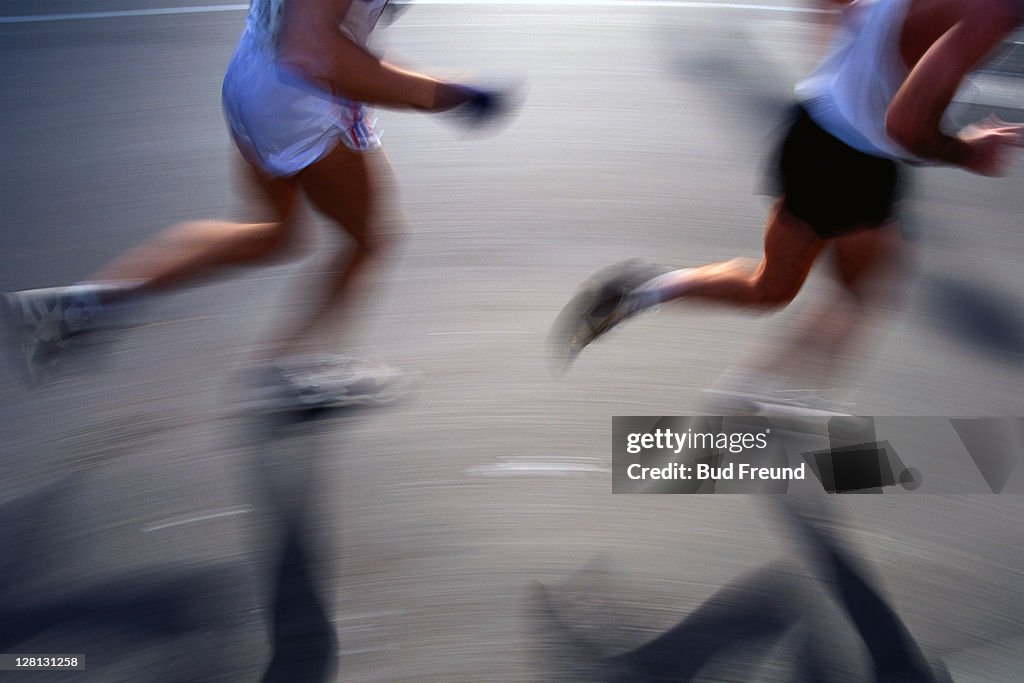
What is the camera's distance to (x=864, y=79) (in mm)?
2623

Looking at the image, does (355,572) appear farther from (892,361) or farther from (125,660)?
(892,361)

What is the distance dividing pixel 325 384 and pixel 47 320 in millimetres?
842

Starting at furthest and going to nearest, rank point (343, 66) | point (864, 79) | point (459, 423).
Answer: point (459, 423) → point (343, 66) → point (864, 79)

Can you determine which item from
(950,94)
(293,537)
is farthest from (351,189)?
(950,94)

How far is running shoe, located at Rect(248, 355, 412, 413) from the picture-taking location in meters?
3.30

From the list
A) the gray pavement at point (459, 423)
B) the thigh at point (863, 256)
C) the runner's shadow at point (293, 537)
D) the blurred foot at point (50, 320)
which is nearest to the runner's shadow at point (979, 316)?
the gray pavement at point (459, 423)

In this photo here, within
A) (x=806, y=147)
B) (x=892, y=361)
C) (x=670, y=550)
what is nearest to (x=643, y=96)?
(x=892, y=361)

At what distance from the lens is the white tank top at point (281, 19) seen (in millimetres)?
2840

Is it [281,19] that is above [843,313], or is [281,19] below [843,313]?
above

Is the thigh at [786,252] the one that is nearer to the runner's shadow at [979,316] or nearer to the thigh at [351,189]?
the runner's shadow at [979,316]

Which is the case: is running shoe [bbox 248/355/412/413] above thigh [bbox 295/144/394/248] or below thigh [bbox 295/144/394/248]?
below

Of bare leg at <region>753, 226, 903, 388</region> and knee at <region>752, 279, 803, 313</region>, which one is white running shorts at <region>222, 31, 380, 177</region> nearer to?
knee at <region>752, 279, 803, 313</region>

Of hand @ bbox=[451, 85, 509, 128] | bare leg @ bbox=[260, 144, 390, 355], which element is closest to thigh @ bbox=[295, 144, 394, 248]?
bare leg @ bbox=[260, 144, 390, 355]

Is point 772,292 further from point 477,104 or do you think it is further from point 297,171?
point 297,171
